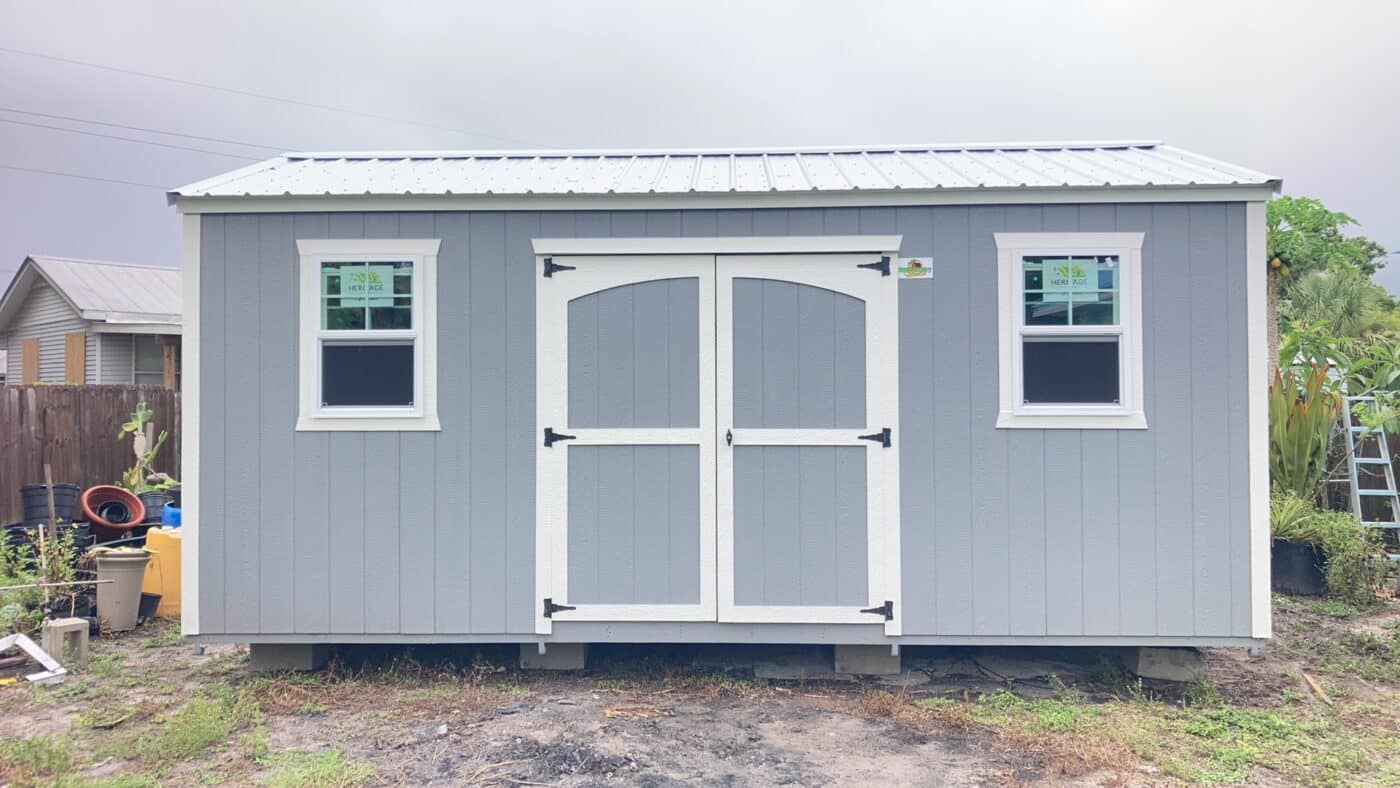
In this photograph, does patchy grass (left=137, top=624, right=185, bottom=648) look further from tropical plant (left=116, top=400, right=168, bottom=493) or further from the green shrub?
the green shrub

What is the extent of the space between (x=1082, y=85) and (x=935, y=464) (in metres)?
13.8

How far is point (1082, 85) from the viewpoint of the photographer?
15258 mm

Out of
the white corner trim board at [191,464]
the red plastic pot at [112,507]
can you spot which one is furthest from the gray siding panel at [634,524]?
the red plastic pot at [112,507]

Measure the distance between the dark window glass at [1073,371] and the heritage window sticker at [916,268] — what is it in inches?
23.4

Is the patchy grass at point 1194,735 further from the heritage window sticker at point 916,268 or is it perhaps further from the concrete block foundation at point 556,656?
the heritage window sticker at point 916,268

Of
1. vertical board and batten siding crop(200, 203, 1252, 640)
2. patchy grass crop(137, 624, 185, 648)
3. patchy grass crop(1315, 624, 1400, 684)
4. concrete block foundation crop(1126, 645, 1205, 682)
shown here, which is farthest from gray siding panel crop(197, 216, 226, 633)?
patchy grass crop(1315, 624, 1400, 684)

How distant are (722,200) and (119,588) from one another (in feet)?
15.2

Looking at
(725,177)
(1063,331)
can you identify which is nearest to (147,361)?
(725,177)

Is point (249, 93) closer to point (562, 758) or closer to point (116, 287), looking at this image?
point (116, 287)

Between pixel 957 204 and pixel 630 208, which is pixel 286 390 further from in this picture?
pixel 957 204

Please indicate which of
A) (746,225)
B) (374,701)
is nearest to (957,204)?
(746,225)

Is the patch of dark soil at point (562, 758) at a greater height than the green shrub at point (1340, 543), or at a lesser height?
lesser

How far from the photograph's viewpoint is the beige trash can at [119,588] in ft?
17.7

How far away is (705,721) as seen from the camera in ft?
12.8
